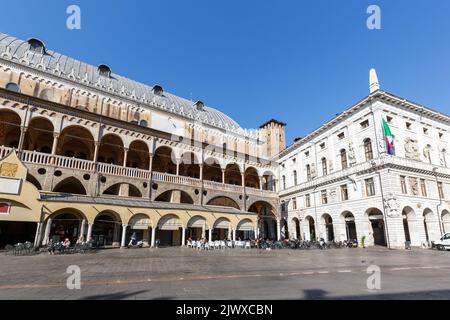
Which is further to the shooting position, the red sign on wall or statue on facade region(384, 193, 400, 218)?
statue on facade region(384, 193, 400, 218)

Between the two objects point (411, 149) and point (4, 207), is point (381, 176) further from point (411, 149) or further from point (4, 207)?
point (4, 207)

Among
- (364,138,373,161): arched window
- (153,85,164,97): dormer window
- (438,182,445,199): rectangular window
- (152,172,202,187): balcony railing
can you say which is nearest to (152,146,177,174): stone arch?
(152,172,202,187): balcony railing

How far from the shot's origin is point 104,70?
108 feet

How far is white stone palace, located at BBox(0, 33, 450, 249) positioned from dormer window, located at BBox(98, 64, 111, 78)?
0.13 meters

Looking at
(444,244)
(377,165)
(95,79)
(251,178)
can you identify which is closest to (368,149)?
(377,165)

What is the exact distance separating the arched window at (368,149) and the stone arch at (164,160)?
21800 millimetres

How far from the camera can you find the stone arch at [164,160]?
28958mm

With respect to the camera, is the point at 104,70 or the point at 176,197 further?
the point at 104,70

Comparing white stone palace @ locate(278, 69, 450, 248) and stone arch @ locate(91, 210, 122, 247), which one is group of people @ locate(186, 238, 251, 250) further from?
white stone palace @ locate(278, 69, 450, 248)

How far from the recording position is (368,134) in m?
28.2

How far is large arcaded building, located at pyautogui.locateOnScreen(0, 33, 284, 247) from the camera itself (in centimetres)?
1897

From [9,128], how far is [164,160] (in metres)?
14.4

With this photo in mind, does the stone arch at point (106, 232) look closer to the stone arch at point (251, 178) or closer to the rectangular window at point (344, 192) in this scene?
the stone arch at point (251, 178)
